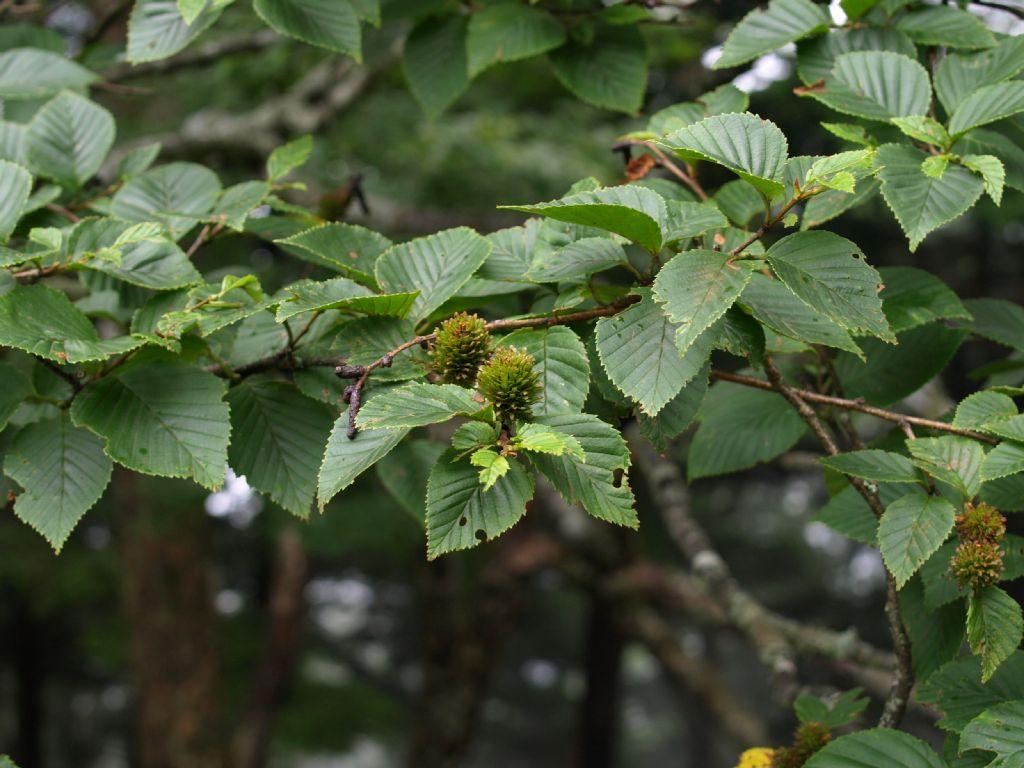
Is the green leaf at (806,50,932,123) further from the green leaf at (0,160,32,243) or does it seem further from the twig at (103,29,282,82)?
the twig at (103,29,282,82)

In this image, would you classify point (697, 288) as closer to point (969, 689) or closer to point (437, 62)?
point (969, 689)

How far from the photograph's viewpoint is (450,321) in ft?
4.10

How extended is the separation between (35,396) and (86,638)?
10.0 metres

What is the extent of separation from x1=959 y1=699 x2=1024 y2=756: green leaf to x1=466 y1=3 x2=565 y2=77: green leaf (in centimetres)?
149

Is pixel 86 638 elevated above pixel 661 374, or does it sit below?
below

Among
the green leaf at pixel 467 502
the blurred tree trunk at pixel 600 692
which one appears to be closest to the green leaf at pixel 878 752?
the green leaf at pixel 467 502

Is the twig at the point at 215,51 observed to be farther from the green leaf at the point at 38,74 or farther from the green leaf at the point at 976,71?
the green leaf at the point at 976,71

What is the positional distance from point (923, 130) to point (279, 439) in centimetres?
109

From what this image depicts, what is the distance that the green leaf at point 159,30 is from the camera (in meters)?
1.84

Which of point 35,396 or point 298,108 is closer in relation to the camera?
point 35,396

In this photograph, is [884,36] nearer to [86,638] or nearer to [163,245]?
[163,245]

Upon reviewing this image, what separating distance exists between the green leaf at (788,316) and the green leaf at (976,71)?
0.49m

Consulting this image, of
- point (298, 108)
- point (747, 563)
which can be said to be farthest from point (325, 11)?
point (747, 563)

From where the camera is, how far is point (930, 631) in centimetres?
151
